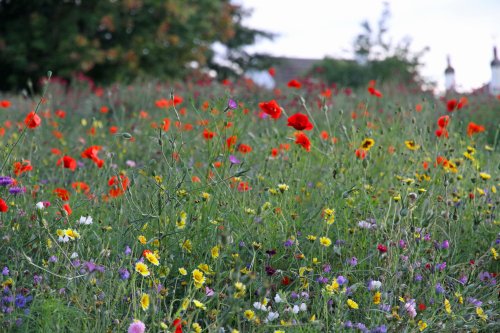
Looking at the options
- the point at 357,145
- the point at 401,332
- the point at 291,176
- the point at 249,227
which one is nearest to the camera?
→ the point at 401,332

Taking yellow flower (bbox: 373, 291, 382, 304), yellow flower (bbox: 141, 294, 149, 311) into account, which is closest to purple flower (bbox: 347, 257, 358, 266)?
yellow flower (bbox: 373, 291, 382, 304)

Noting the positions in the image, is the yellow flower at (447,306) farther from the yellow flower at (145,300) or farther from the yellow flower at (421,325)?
the yellow flower at (145,300)

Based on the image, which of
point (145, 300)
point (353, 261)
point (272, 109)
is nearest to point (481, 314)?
point (353, 261)

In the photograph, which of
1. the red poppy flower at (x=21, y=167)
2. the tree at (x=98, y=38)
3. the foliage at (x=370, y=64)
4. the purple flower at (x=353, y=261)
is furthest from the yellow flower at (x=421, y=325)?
the foliage at (x=370, y=64)

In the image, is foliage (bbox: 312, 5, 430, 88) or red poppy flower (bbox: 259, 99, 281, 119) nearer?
red poppy flower (bbox: 259, 99, 281, 119)

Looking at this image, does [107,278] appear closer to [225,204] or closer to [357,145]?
[225,204]

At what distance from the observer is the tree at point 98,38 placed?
14.6m

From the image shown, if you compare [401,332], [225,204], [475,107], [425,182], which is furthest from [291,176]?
[475,107]

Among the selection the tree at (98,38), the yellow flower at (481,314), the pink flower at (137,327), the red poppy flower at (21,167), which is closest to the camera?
the pink flower at (137,327)

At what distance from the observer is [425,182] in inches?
157

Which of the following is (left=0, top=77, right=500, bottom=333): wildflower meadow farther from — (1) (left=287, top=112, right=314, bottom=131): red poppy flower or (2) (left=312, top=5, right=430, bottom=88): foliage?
(2) (left=312, top=5, right=430, bottom=88): foliage

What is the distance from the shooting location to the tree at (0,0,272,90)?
48.0 feet

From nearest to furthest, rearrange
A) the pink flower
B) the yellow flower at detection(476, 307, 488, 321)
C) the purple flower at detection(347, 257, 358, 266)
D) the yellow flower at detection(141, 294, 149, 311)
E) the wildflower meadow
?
the pink flower < the yellow flower at detection(141, 294, 149, 311) < the wildflower meadow < the yellow flower at detection(476, 307, 488, 321) < the purple flower at detection(347, 257, 358, 266)

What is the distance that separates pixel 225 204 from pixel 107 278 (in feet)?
2.47
